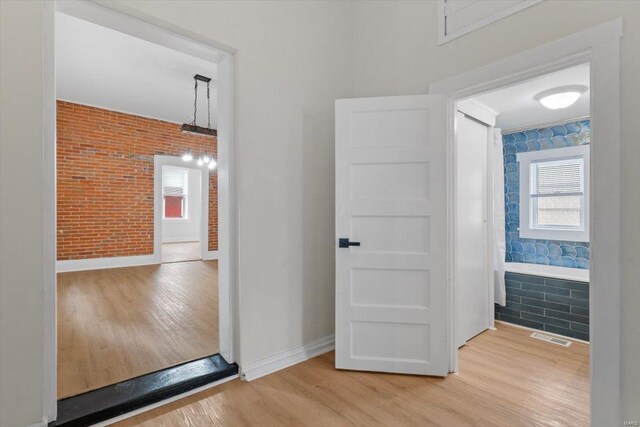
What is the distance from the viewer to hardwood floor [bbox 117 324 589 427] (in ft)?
5.58

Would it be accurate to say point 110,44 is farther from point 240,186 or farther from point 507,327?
point 507,327

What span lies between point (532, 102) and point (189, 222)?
10121mm

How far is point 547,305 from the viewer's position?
3107mm

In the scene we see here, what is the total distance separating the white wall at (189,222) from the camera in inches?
396

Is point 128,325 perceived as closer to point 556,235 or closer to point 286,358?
point 286,358

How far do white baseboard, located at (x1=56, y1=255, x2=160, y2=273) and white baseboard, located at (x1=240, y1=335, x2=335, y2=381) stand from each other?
4.93 metres

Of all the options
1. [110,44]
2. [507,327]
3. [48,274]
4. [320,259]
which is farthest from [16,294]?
[507,327]

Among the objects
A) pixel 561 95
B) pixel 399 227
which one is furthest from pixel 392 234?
pixel 561 95

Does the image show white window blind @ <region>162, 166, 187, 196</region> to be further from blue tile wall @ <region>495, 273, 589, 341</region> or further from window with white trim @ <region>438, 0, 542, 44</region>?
blue tile wall @ <region>495, 273, 589, 341</region>

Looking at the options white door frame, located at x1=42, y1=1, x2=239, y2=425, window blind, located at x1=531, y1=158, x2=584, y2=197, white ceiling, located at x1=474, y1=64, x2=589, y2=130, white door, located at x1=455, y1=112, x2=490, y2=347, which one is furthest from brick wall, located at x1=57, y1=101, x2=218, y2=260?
window blind, located at x1=531, y1=158, x2=584, y2=197

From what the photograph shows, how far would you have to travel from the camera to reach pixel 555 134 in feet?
13.7

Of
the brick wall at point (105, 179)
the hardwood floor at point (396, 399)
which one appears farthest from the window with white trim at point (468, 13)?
the brick wall at point (105, 179)

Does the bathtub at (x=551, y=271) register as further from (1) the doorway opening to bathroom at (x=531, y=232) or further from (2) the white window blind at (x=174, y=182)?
(2) the white window blind at (x=174, y=182)

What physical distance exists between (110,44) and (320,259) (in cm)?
333
